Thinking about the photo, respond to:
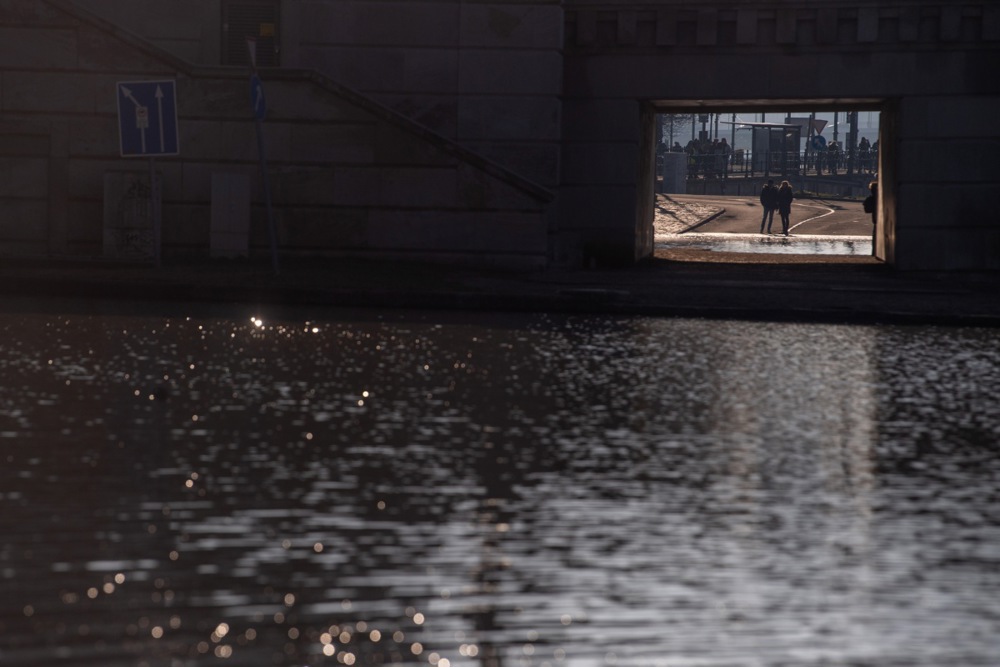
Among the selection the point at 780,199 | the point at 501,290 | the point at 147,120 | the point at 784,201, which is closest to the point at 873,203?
the point at 501,290

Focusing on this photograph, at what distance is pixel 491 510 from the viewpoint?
24.8 ft

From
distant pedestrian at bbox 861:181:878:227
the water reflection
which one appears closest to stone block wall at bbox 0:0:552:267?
distant pedestrian at bbox 861:181:878:227

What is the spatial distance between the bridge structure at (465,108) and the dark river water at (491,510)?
1044cm

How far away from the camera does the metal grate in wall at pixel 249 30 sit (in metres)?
28.3

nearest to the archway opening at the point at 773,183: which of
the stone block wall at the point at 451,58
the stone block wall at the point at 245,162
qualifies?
the stone block wall at the point at 451,58

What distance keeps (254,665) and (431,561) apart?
1.57m

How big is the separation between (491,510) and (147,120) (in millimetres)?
14854

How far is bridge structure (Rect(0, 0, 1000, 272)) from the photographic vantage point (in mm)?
24453

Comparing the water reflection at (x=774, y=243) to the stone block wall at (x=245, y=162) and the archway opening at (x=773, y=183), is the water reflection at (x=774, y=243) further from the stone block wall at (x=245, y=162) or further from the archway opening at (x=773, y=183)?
the stone block wall at (x=245, y=162)

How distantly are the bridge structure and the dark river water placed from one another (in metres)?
10.4

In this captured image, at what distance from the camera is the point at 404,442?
959 centimetres

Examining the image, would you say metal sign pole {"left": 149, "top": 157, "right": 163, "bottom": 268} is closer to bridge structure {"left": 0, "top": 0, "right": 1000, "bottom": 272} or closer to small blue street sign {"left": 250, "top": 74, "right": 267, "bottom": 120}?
bridge structure {"left": 0, "top": 0, "right": 1000, "bottom": 272}

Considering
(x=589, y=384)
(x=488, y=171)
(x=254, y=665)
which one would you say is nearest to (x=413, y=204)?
(x=488, y=171)

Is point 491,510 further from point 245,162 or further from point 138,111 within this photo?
point 245,162
